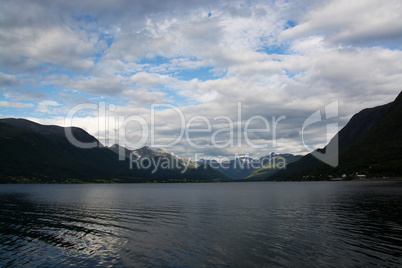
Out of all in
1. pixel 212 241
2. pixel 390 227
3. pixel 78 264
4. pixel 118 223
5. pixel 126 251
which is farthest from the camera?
pixel 118 223

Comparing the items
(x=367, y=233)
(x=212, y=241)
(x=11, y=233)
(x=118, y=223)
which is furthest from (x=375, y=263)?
Result: (x=11, y=233)

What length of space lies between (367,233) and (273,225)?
15.5 m

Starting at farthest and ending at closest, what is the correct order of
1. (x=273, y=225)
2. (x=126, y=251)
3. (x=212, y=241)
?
(x=273, y=225), (x=212, y=241), (x=126, y=251)

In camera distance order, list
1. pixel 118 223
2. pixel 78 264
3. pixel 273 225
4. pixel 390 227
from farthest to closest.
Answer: pixel 118 223 → pixel 273 225 → pixel 390 227 → pixel 78 264

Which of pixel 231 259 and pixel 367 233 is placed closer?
pixel 231 259

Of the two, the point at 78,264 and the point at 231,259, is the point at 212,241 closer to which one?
the point at 231,259

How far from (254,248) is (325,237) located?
12.8 m

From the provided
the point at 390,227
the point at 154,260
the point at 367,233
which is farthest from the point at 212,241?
the point at 390,227

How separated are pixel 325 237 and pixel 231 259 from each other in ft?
58.6

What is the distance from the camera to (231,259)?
3009cm

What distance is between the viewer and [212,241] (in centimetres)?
3841

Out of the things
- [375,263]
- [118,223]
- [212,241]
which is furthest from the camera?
[118,223]

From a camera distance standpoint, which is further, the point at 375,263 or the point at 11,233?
the point at 11,233

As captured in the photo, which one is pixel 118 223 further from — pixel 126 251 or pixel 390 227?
pixel 390 227
